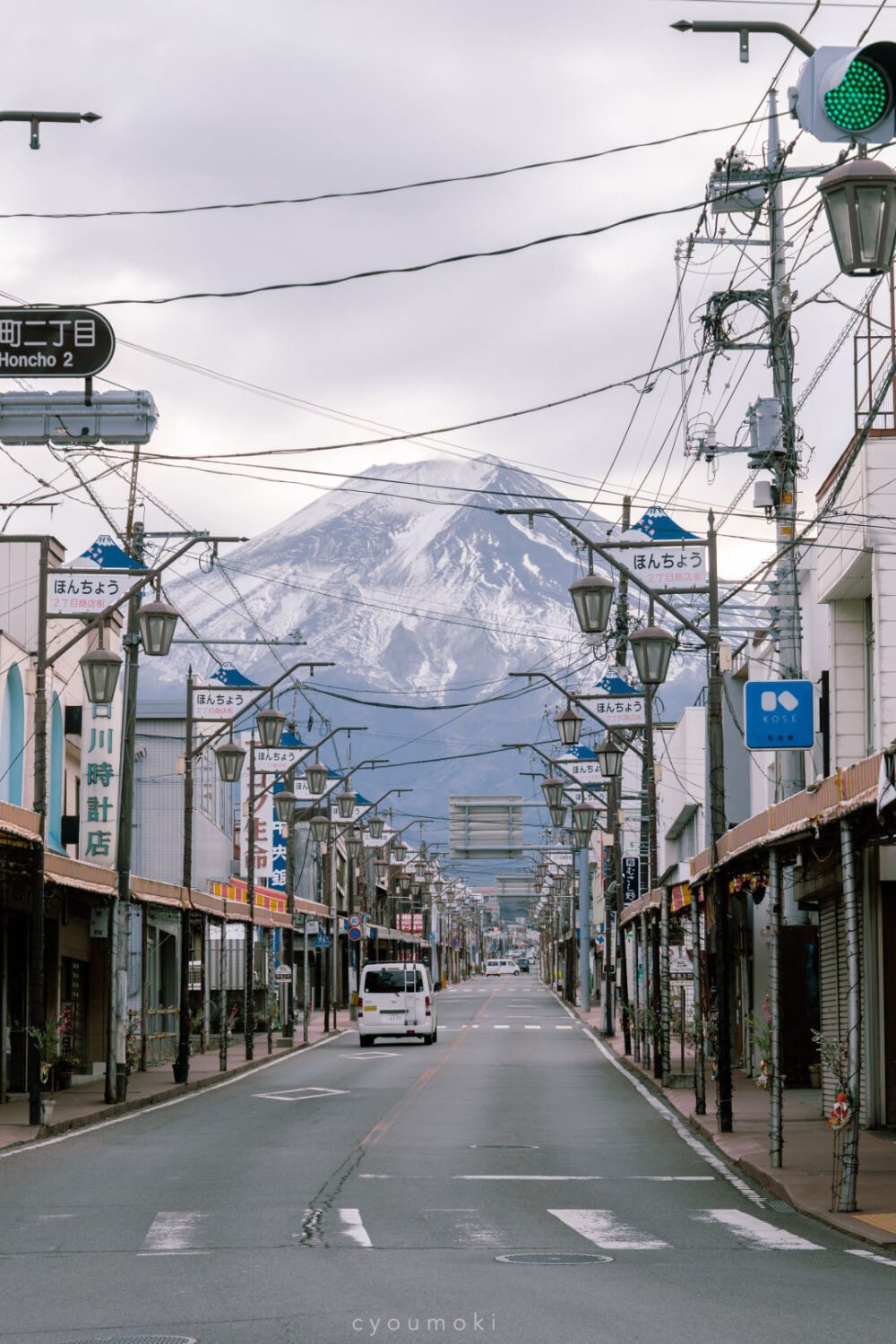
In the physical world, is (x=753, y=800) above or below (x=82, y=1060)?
above

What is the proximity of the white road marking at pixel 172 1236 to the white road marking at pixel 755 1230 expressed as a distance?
413 centimetres

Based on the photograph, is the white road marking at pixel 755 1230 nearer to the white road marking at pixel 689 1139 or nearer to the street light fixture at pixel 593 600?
the white road marking at pixel 689 1139

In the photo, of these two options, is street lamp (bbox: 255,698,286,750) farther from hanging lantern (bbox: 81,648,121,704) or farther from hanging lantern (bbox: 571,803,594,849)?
hanging lantern (bbox: 571,803,594,849)

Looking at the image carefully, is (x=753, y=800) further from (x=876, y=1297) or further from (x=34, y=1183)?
(x=876, y=1297)

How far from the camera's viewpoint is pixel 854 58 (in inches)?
376

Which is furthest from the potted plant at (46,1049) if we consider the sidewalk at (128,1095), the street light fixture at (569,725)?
the street light fixture at (569,725)

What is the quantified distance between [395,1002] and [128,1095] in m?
19.7

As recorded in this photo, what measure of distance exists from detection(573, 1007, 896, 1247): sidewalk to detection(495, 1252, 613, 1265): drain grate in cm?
228

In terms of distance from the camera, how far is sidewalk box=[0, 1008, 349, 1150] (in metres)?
24.1

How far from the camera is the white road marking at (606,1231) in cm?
1283

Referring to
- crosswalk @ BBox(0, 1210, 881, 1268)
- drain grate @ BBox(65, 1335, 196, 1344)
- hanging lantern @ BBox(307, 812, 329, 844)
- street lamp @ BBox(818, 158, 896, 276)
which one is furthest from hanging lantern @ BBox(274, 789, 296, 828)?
street lamp @ BBox(818, 158, 896, 276)

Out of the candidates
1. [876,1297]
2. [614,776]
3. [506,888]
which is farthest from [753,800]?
[506,888]

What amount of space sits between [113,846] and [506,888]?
131m

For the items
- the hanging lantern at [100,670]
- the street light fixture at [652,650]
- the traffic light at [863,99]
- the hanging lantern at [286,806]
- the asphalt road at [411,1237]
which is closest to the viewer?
the asphalt road at [411,1237]
